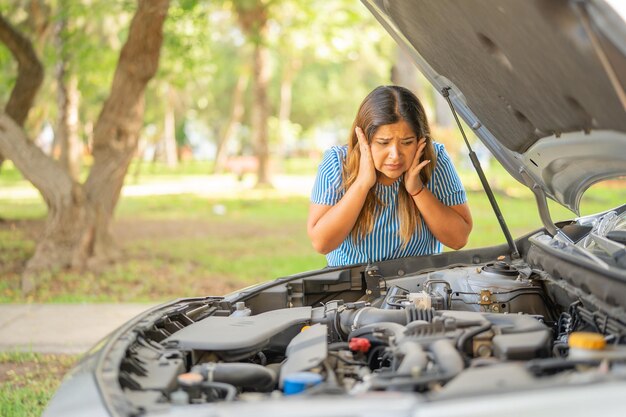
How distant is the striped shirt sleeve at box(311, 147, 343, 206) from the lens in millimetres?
4156

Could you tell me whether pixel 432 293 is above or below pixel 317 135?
below

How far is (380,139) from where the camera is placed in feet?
12.6

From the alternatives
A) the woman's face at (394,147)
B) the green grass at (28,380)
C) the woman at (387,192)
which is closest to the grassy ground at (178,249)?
the green grass at (28,380)

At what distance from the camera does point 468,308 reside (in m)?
3.62

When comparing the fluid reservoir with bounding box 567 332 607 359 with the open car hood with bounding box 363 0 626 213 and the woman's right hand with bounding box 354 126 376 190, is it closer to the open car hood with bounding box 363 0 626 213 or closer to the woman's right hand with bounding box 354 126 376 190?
the open car hood with bounding box 363 0 626 213

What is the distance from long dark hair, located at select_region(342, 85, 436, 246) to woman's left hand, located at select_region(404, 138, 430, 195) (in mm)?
54

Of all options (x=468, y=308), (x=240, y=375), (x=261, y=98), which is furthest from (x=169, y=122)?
(x=240, y=375)

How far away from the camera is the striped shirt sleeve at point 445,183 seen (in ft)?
13.9

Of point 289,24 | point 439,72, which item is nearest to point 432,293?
point 439,72

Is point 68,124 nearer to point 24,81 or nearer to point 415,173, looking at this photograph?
point 24,81

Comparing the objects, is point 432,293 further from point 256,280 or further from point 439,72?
point 256,280

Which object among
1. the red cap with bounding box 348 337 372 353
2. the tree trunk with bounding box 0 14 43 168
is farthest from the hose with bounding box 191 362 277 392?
the tree trunk with bounding box 0 14 43 168

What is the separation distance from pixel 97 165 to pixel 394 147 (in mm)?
7129

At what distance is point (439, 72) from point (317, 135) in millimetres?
52128
